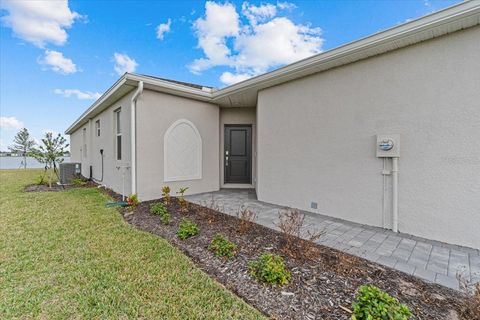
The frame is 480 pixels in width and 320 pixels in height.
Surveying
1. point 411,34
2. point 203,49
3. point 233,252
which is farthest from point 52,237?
point 203,49

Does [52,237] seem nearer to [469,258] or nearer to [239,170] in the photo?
[239,170]

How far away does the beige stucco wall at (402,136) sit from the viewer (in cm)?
291

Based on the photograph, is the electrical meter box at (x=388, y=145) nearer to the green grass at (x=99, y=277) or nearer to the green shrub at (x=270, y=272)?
the green shrub at (x=270, y=272)

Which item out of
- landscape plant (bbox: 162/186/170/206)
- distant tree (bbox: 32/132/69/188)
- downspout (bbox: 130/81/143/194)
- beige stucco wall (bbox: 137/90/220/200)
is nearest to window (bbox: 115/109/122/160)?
downspout (bbox: 130/81/143/194)

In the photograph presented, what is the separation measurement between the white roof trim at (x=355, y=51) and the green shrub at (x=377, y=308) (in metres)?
3.51

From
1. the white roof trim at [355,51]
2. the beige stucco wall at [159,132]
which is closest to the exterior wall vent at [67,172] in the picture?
the white roof trim at [355,51]

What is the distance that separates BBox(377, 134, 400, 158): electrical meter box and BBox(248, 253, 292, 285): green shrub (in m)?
2.65

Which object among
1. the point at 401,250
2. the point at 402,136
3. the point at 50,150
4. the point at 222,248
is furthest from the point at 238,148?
the point at 50,150

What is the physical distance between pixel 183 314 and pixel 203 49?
964 cm

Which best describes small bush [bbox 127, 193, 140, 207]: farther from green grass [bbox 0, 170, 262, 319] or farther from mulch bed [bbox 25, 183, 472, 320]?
mulch bed [bbox 25, 183, 472, 320]

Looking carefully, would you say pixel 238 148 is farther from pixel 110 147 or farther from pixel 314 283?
pixel 314 283

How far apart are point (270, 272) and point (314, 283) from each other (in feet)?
1.47

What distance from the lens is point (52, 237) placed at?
3277 millimetres

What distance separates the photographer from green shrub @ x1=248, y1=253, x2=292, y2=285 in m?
2.10
